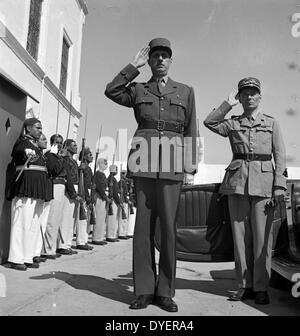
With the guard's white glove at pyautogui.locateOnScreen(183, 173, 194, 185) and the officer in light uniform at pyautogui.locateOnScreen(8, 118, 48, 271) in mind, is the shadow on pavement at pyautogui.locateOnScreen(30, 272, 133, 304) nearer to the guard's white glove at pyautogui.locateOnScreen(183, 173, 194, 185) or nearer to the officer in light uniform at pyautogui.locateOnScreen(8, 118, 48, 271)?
the officer in light uniform at pyautogui.locateOnScreen(8, 118, 48, 271)

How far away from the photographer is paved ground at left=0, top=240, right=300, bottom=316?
7.87 ft

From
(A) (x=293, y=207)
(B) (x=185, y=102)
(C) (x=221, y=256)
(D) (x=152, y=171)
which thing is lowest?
(C) (x=221, y=256)

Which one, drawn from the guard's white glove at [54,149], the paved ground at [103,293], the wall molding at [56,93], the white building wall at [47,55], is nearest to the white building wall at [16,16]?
the white building wall at [47,55]

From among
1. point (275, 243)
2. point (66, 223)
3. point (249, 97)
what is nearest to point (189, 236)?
point (275, 243)

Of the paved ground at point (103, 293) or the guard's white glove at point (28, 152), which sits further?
the guard's white glove at point (28, 152)

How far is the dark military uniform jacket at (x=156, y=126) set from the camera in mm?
2666

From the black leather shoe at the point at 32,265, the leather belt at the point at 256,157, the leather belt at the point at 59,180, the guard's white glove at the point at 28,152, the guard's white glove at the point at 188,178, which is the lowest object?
the black leather shoe at the point at 32,265

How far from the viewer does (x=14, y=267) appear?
4027mm

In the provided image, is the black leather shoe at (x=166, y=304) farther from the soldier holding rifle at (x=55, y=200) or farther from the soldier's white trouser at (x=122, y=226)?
the soldier's white trouser at (x=122, y=226)

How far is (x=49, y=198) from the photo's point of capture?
459 cm

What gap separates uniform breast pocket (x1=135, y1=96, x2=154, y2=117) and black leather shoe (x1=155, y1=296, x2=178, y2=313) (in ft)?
4.23

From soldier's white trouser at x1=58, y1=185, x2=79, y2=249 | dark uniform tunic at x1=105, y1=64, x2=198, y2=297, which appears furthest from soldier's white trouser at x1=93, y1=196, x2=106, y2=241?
dark uniform tunic at x1=105, y1=64, x2=198, y2=297

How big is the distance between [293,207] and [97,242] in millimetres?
5246

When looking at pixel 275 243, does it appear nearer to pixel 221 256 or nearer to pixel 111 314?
pixel 221 256
